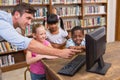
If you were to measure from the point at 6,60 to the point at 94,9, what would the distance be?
265cm

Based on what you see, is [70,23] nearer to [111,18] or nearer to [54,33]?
[111,18]

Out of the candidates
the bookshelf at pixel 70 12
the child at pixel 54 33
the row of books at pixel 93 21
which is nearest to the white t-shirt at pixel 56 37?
the child at pixel 54 33

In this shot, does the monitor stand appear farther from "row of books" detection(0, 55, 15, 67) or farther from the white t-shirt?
"row of books" detection(0, 55, 15, 67)

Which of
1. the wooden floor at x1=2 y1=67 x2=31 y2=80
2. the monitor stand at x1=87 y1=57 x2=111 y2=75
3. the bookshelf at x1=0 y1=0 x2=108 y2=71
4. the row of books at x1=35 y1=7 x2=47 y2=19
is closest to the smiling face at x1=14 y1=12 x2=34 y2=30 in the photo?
the monitor stand at x1=87 y1=57 x2=111 y2=75

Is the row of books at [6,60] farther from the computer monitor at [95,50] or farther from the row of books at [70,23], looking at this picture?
the computer monitor at [95,50]

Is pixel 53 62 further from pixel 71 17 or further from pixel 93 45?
pixel 71 17

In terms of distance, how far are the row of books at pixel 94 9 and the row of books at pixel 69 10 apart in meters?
0.26

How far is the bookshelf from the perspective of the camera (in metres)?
3.93

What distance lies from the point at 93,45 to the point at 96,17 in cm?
390

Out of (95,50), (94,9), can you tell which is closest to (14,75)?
(95,50)

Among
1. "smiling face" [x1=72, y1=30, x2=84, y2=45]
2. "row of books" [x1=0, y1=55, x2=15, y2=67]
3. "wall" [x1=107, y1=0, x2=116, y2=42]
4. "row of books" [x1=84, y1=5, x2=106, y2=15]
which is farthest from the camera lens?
"wall" [x1=107, y1=0, x2=116, y2=42]

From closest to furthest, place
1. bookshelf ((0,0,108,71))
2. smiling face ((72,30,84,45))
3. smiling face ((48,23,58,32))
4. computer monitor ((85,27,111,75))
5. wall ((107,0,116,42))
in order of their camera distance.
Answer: computer monitor ((85,27,111,75))
smiling face ((72,30,84,45))
smiling face ((48,23,58,32))
bookshelf ((0,0,108,71))
wall ((107,0,116,42))

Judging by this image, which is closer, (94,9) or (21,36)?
(21,36)

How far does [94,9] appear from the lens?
5043 mm
